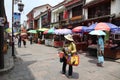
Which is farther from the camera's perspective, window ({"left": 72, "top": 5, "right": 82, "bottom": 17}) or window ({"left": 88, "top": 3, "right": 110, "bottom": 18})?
window ({"left": 72, "top": 5, "right": 82, "bottom": 17})

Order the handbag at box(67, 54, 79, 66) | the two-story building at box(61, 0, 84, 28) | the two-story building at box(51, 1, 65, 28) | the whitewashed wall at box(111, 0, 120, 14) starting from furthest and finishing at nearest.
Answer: the two-story building at box(51, 1, 65, 28), the two-story building at box(61, 0, 84, 28), the whitewashed wall at box(111, 0, 120, 14), the handbag at box(67, 54, 79, 66)

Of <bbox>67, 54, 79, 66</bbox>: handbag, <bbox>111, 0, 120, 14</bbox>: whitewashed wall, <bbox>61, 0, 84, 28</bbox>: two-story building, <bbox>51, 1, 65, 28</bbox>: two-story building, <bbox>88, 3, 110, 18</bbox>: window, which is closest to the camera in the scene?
<bbox>67, 54, 79, 66</bbox>: handbag

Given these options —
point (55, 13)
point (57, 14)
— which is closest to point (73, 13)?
point (57, 14)

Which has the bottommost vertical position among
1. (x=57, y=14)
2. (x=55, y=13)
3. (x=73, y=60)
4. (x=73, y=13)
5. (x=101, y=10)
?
(x=73, y=60)

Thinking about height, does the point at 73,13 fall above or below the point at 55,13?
below

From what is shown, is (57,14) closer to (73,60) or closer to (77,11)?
(77,11)

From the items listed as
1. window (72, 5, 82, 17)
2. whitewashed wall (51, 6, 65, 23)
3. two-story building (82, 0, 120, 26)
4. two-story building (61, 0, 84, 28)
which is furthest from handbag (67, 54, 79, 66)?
whitewashed wall (51, 6, 65, 23)

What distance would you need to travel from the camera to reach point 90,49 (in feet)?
48.2

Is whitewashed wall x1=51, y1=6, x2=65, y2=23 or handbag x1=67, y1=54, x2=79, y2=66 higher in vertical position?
whitewashed wall x1=51, y1=6, x2=65, y2=23

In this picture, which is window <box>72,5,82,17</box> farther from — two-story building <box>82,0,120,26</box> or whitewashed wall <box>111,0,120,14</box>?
whitewashed wall <box>111,0,120,14</box>

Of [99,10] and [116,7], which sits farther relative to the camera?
[99,10]

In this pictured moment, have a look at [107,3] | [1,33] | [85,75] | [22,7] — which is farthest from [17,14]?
[107,3]

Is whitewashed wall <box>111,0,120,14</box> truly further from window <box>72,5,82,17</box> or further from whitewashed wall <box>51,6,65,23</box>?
whitewashed wall <box>51,6,65,23</box>

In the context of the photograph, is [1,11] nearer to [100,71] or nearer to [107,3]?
[100,71]
